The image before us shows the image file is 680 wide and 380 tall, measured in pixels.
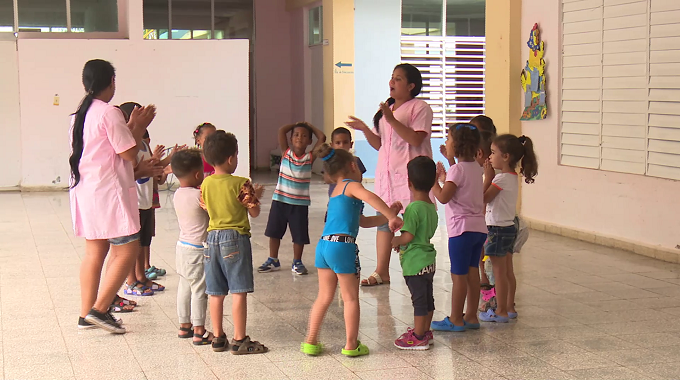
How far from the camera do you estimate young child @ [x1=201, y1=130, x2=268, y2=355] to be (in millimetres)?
4133

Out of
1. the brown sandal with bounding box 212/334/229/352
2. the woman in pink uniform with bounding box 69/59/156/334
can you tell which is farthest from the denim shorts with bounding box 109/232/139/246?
the brown sandal with bounding box 212/334/229/352

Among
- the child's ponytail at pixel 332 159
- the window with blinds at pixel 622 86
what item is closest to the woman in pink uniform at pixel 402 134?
the child's ponytail at pixel 332 159

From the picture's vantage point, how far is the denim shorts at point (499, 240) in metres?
4.82

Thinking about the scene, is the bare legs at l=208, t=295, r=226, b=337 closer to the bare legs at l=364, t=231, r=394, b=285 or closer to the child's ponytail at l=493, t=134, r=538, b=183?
the bare legs at l=364, t=231, r=394, b=285

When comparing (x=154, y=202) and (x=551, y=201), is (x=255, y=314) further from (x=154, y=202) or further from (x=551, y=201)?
(x=551, y=201)

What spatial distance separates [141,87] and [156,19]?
11.3ft

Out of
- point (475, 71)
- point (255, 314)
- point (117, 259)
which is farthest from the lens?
point (475, 71)

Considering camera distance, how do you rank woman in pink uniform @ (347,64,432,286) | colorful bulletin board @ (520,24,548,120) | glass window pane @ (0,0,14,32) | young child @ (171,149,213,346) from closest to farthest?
young child @ (171,149,213,346) < woman in pink uniform @ (347,64,432,286) < colorful bulletin board @ (520,24,548,120) < glass window pane @ (0,0,14,32)

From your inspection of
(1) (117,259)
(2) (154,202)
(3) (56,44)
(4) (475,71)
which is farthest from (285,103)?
(1) (117,259)

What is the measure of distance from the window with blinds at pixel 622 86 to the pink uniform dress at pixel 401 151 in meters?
2.78

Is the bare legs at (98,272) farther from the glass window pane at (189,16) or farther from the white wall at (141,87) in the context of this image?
the glass window pane at (189,16)

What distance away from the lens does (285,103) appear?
16859 mm

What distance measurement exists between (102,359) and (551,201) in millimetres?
5707

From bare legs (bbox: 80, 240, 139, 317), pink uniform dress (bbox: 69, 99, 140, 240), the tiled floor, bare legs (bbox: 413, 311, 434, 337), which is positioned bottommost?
the tiled floor
